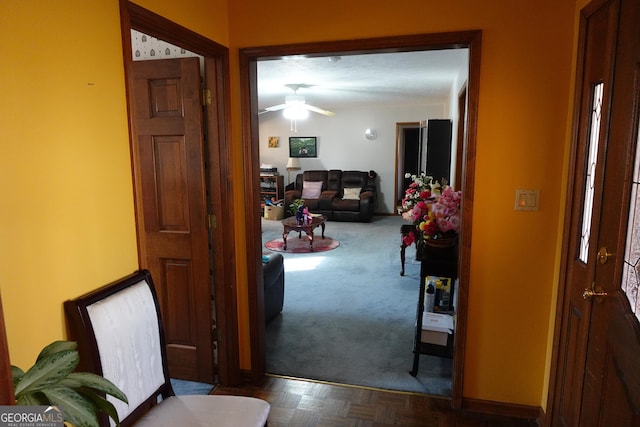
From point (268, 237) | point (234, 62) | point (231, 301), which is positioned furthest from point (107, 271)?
point (268, 237)

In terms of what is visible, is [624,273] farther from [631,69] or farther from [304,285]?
[304,285]

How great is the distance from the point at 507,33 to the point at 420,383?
6.55 ft

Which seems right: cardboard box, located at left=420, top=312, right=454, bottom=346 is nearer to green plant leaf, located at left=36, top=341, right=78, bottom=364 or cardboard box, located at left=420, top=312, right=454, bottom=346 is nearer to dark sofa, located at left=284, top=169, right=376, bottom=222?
green plant leaf, located at left=36, top=341, right=78, bottom=364

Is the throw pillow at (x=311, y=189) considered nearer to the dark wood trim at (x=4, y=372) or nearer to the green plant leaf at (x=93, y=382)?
the green plant leaf at (x=93, y=382)

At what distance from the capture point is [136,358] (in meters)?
1.44

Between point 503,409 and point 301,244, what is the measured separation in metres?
4.23

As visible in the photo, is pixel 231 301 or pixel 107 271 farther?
pixel 231 301

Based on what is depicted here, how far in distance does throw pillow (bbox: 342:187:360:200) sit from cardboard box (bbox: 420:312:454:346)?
561cm

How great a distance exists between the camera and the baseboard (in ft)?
6.97

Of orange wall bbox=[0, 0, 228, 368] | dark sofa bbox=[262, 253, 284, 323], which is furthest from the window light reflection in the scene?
orange wall bbox=[0, 0, 228, 368]

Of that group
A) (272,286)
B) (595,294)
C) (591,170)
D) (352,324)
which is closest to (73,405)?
(595,294)

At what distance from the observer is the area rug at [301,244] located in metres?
5.82

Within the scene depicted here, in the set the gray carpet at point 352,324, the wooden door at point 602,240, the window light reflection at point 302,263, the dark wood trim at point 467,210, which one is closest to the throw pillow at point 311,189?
the gray carpet at point 352,324

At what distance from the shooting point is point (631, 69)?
4.12 ft
